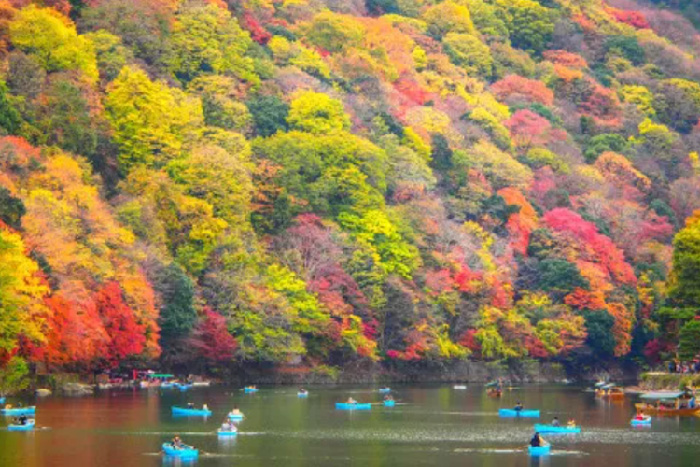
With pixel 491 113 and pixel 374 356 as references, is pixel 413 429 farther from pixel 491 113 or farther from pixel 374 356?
pixel 491 113

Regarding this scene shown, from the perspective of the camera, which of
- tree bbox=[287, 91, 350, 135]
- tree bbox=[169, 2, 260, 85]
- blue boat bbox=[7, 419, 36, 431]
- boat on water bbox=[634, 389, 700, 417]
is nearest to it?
blue boat bbox=[7, 419, 36, 431]

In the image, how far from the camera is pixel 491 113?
623ft

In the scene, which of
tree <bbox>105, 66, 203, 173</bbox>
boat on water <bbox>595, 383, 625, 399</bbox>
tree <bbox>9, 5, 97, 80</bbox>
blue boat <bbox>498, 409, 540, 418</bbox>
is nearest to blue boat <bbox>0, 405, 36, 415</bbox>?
blue boat <bbox>498, 409, 540, 418</bbox>

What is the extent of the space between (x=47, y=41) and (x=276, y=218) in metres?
21.7

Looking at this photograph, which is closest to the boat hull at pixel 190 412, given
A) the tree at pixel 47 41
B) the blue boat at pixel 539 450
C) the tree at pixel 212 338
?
the blue boat at pixel 539 450

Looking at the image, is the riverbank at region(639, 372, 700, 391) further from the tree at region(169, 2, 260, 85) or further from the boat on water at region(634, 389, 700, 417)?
the tree at region(169, 2, 260, 85)

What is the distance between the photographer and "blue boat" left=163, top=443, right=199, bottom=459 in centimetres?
7375

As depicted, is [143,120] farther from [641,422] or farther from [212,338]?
[641,422]

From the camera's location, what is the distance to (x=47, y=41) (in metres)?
131

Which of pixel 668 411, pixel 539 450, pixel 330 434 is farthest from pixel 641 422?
pixel 330 434

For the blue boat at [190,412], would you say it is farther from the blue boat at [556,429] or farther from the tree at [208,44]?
the tree at [208,44]

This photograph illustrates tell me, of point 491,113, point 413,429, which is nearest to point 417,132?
point 491,113

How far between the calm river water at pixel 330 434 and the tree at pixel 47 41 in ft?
105

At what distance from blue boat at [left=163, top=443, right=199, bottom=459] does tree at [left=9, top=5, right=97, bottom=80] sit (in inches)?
2450
